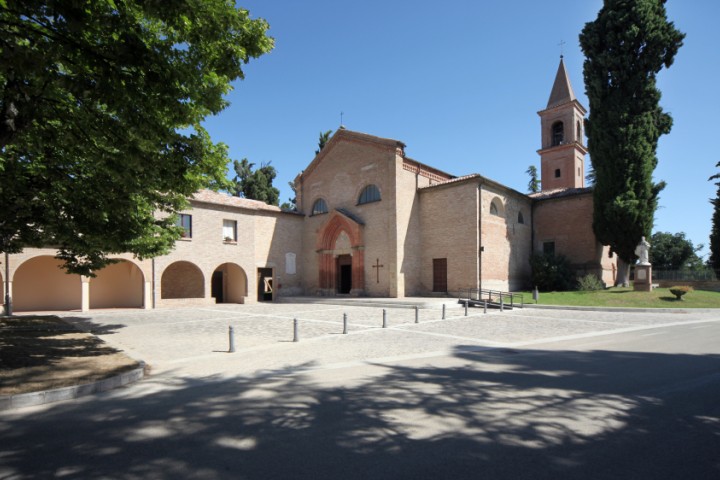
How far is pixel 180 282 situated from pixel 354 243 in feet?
38.8

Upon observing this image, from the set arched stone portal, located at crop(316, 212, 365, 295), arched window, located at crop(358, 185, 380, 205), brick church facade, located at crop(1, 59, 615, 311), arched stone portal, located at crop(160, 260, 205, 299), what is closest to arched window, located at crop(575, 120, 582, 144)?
brick church facade, located at crop(1, 59, 615, 311)

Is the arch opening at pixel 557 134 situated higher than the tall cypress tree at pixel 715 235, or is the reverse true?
the arch opening at pixel 557 134

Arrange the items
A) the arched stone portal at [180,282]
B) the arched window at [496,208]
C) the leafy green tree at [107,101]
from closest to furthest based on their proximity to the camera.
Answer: the leafy green tree at [107,101], the arched window at [496,208], the arched stone portal at [180,282]

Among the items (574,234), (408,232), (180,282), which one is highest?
(408,232)

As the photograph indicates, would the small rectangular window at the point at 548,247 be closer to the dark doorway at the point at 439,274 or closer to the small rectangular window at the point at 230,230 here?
the dark doorway at the point at 439,274

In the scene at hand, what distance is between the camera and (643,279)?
926 inches

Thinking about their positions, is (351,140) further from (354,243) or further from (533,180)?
(533,180)

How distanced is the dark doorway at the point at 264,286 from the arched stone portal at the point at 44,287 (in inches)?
411

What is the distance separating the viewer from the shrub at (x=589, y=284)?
79.7 ft

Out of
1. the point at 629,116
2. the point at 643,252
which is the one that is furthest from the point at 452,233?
Answer: the point at 629,116

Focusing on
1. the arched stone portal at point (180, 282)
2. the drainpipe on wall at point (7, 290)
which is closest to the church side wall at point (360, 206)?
the arched stone portal at point (180, 282)

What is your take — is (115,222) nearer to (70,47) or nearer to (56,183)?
(56,183)

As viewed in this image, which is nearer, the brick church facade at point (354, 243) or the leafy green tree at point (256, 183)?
the brick church facade at point (354, 243)

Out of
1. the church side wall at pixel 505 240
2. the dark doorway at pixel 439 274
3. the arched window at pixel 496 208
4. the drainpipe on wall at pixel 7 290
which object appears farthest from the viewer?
the arched window at pixel 496 208
